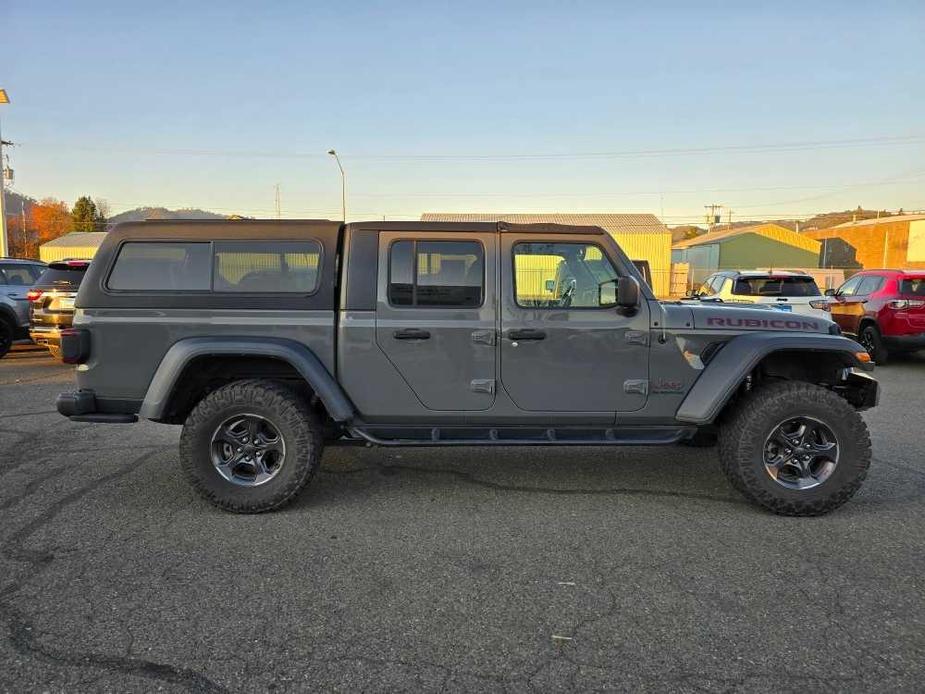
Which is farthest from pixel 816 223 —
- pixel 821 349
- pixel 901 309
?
pixel 821 349

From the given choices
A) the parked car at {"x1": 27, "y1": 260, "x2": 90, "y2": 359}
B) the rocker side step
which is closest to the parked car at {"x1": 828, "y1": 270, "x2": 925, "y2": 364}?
the rocker side step

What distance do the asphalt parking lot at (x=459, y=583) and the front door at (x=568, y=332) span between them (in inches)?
30.4

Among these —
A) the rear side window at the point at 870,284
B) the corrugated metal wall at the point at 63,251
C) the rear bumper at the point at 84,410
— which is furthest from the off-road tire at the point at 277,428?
the corrugated metal wall at the point at 63,251

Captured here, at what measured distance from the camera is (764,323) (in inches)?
168

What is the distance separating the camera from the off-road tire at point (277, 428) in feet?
13.3

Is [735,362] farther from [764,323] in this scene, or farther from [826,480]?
[826,480]

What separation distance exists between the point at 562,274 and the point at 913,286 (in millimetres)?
Answer: 8989

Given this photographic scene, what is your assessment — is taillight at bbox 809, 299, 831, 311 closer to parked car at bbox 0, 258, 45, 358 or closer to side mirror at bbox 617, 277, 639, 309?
side mirror at bbox 617, 277, 639, 309

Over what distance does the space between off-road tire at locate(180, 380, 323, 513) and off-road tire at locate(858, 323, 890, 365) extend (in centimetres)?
1033

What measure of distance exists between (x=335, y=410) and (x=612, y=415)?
1.84 metres

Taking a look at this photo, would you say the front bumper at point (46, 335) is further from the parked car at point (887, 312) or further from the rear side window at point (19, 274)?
the parked car at point (887, 312)

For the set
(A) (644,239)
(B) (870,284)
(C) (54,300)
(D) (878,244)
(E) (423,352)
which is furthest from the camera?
(D) (878,244)

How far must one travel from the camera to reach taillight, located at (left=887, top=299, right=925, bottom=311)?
10086 millimetres

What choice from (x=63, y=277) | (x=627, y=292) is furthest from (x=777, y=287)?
(x=63, y=277)
